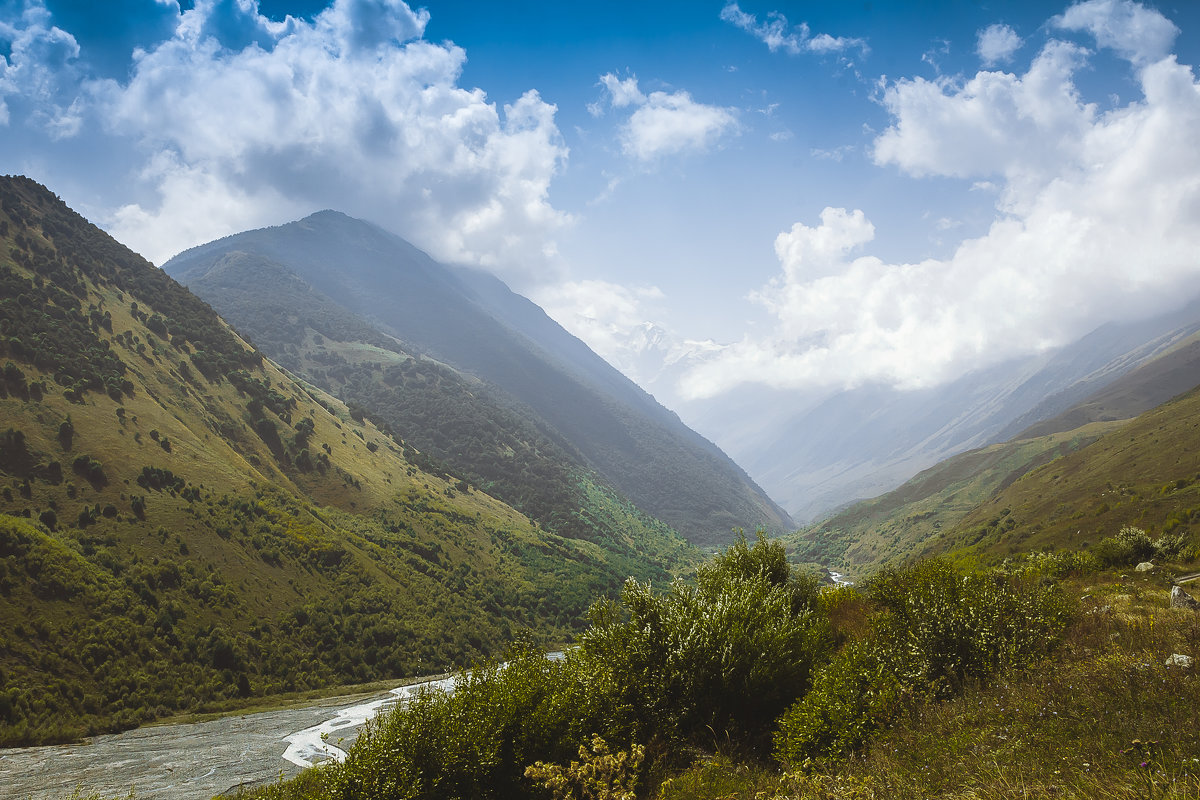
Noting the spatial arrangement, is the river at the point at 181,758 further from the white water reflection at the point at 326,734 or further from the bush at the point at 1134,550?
the bush at the point at 1134,550

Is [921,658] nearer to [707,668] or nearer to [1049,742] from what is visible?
[1049,742]

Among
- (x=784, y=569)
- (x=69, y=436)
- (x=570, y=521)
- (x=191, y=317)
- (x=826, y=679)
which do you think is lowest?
(x=570, y=521)

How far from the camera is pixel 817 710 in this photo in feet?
35.0

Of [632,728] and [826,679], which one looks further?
[632,728]

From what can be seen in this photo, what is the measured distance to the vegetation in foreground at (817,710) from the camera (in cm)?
792

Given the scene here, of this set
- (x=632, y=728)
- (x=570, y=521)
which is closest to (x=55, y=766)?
(x=632, y=728)

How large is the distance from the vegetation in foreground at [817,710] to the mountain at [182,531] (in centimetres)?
456

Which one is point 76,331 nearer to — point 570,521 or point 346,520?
point 346,520

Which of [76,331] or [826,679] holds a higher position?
[76,331]

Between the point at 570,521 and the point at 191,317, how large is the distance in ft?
399

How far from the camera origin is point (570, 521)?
19200 cm

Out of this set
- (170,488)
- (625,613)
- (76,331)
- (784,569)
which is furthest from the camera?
(76,331)

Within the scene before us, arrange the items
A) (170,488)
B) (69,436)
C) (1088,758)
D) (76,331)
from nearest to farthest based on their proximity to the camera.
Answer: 1. (1088,758)
2. (69,436)
3. (170,488)
4. (76,331)

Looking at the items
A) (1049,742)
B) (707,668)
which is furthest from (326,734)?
(1049,742)
